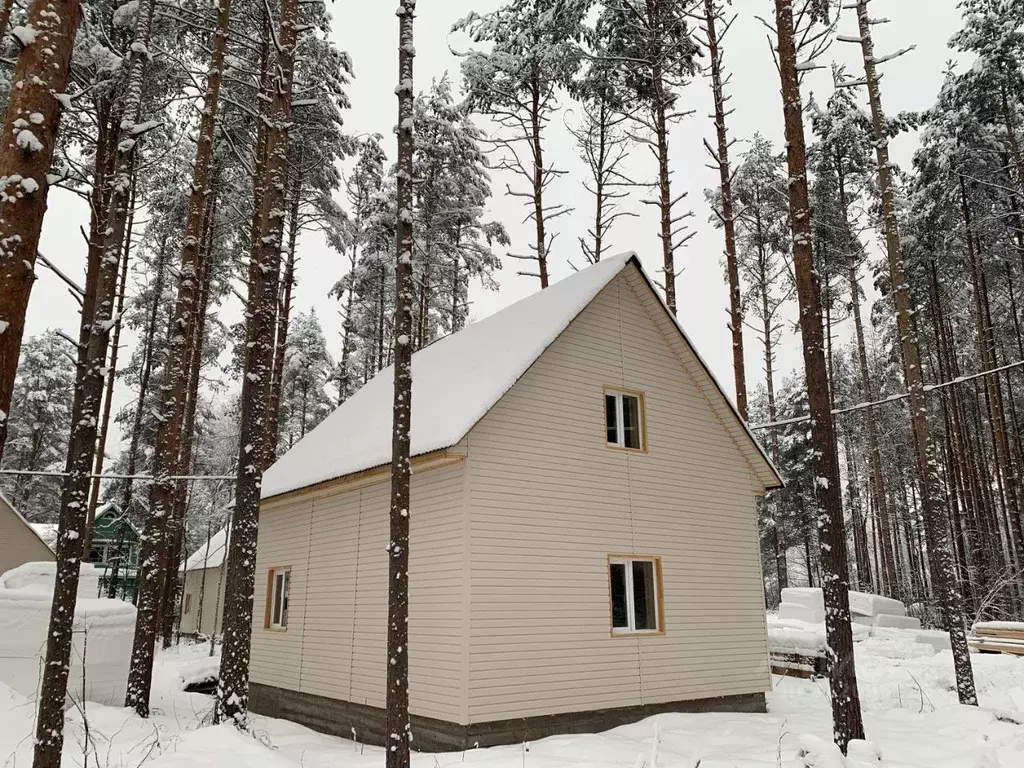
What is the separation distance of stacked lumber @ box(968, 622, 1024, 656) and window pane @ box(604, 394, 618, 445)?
490 inches

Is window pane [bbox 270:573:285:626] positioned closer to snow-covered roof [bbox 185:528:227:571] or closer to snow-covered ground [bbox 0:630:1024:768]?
snow-covered ground [bbox 0:630:1024:768]

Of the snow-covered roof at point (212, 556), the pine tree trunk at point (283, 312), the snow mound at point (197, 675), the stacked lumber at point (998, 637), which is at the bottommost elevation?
the snow mound at point (197, 675)

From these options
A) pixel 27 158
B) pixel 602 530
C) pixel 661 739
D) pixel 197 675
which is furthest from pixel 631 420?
pixel 197 675

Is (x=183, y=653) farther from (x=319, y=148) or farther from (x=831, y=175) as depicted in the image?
(x=831, y=175)

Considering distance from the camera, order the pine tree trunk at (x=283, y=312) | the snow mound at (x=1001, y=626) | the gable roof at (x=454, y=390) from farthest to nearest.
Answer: the pine tree trunk at (x=283, y=312)
the snow mound at (x=1001, y=626)
the gable roof at (x=454, y=390)

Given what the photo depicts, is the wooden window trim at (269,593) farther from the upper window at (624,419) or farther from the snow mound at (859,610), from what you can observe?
the snow mound at (859,610)

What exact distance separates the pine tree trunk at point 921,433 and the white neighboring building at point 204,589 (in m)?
30.0

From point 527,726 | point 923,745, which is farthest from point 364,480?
point 923,745

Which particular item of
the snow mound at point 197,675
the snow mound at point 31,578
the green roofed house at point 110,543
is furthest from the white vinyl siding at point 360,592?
the green roofed house at point 110,543

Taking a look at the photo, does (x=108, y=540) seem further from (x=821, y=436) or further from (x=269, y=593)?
(x=821, y=436)

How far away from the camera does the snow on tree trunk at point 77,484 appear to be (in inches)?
259

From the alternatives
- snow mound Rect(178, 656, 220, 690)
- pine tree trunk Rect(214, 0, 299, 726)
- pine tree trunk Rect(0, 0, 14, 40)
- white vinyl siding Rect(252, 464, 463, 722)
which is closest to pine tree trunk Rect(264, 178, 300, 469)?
white vinyl siding Rect(252, 464, 463, 722)

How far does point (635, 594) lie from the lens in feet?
36.7

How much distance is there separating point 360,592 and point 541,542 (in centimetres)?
339
